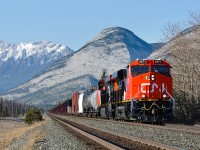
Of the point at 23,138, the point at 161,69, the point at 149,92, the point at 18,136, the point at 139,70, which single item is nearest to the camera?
the point at 149,92

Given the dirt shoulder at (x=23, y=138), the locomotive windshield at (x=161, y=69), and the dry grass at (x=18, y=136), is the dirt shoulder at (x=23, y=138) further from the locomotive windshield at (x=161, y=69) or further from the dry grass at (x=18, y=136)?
the locomotive windshield at (x=161, y=69)

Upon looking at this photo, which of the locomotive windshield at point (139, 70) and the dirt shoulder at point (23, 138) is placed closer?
the dirt shoulder at point (23, 138)

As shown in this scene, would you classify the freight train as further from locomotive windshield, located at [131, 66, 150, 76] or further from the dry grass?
the dry grass

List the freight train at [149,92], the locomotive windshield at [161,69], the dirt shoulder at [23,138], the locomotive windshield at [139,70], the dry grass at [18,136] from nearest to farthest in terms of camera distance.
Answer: the dry grass at [18,136], the dirt shoulder at [23,138], the freight train at [149,92], the locomotive windshield at [161,69], the locomotive windshield at [139,70]

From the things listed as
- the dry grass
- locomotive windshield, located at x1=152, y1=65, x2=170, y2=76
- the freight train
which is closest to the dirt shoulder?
the dry grass

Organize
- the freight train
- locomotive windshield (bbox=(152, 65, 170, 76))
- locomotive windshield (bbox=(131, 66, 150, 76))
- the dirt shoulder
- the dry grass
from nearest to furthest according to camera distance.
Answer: the dry grass → the dirt shoulder → the freight train → locomotive windshield (bbox=(152, 65, 170, 76)) → locomotive windshield (bbox=(131, 66, 150, 76))

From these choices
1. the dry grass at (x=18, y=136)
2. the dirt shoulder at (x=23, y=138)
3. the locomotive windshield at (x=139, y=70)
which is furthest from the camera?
the locomotive windshield at (x=139, y=70)

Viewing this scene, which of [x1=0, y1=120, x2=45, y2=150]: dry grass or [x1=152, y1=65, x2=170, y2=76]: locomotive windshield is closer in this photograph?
[x1=0, y1=120, x2=45, y2=150]: dry grass

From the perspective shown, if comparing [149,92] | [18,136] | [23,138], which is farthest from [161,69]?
[18,136]

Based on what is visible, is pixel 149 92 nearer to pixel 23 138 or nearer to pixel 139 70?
pixel 139 70

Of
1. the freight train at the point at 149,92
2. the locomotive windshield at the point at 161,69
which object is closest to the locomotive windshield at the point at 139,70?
the freight train at the point at 149,92

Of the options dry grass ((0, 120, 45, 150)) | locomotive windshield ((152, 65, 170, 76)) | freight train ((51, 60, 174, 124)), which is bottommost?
dry grass ((0, 120, 45, 150))

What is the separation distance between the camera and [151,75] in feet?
98.3

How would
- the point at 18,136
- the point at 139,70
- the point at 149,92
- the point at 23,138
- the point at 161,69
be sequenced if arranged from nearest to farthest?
the point at 149,92, the point at 161,69, the point at 139,70, the point at 23,138, the point at 18,136
